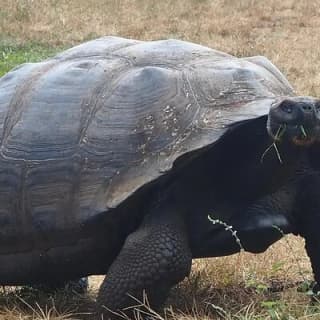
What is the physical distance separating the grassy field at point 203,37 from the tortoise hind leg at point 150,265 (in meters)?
0.46

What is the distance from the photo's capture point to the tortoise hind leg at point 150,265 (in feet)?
10.4

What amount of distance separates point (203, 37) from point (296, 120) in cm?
1440

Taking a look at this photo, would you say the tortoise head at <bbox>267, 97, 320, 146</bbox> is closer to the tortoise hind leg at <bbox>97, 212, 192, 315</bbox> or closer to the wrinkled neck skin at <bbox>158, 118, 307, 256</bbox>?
the wrinkled neck skin at <bbox>158, 118, 307, 256</bbox>

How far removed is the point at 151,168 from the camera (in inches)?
125

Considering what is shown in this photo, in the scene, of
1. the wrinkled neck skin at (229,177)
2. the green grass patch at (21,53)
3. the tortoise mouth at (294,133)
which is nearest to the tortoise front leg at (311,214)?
the wrinkled neck skin at (229,177)

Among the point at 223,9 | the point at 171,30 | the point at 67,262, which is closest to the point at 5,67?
the point at 171,30

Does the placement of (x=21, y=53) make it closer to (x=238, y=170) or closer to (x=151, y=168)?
(x=238, y=170)

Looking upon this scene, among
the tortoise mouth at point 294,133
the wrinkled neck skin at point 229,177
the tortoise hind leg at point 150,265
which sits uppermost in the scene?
the tortoise mouth at point 294,133

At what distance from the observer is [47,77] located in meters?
3.70

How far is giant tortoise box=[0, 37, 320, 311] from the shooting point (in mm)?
3193

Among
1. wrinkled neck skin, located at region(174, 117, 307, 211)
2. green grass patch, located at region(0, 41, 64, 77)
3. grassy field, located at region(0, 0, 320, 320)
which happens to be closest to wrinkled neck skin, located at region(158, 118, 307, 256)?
wrinkled neck skin, located at region(174, 117, 307, 211)

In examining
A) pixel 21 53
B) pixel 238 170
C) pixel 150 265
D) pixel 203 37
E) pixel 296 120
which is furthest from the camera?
pixel 203 37

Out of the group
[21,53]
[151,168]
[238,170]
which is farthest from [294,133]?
[21,53]

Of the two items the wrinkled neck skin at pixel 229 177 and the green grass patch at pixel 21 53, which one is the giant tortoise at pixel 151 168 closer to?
the wrinkled neck skin at pixel 229 177
